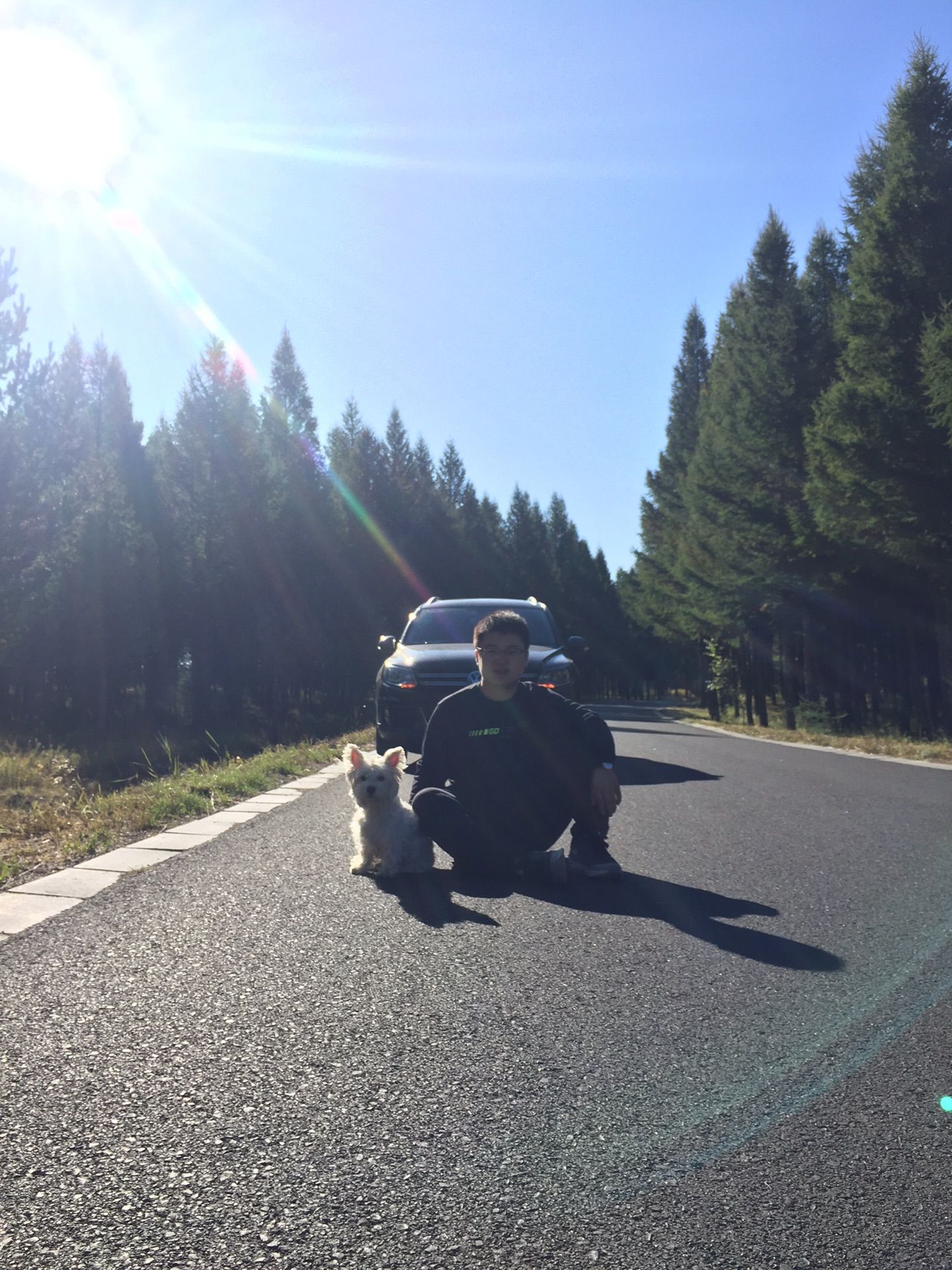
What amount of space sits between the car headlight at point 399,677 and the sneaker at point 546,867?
5.67 m

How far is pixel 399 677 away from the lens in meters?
11.2

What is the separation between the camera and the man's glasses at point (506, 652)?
577cm

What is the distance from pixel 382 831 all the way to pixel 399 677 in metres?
5.53

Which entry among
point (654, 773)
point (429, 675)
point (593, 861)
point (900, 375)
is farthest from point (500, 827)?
point (900, 375)

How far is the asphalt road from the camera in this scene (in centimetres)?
203

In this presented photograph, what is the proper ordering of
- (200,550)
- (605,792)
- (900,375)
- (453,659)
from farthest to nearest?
(200,550) → (900,375) → (453,659) → (605,792)

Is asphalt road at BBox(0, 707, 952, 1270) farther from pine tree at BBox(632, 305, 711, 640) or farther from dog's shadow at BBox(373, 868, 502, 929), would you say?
pine tree at BBox(632, 305, 711, 640)

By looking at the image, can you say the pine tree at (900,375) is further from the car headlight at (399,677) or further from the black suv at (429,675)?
the car headlight at (399,677)

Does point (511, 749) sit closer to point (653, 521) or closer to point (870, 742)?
point (870, 742)

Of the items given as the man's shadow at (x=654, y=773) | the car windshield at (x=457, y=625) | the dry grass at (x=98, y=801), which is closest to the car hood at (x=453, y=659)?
the car windshield at (x=457, y=625)

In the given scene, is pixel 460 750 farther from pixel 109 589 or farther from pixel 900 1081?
pixel 109 589

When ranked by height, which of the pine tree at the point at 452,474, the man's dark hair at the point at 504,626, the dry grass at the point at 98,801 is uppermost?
the pine tree at the point at 452,474

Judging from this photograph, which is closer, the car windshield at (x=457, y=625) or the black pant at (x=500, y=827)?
the black pant at (x=500, y=827)

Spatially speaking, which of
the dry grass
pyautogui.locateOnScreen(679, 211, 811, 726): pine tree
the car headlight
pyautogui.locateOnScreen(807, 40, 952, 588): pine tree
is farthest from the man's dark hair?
pyautogui.locateOnScreen(679, 211, 811, 726): pine tree
